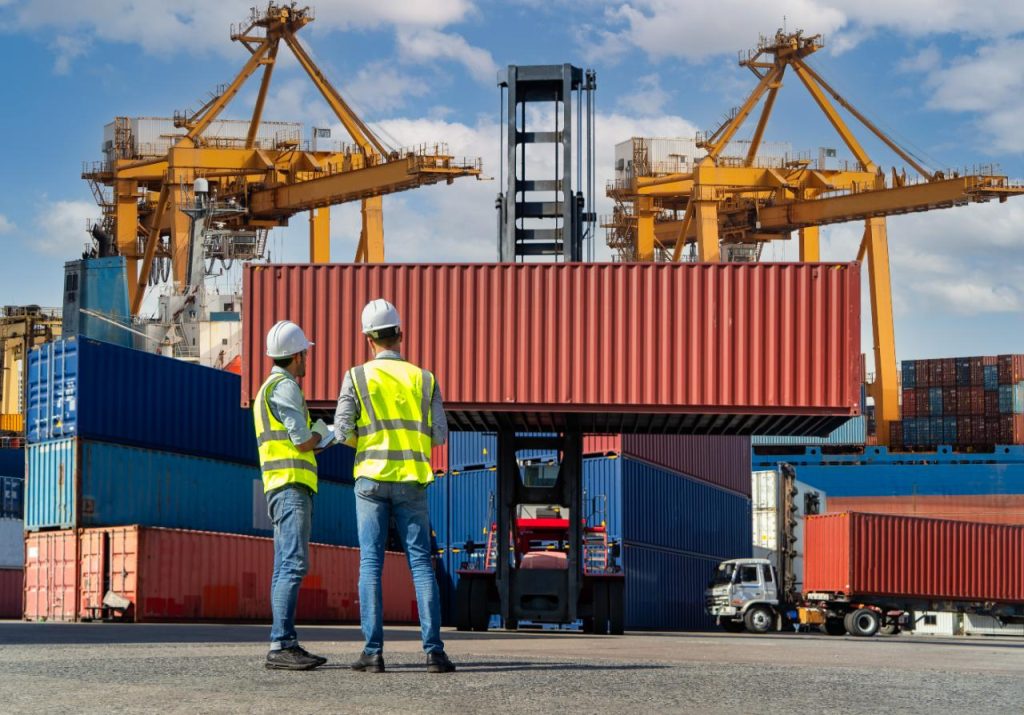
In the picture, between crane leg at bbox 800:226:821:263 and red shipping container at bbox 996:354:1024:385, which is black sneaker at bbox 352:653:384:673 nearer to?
crane leg at bbox 800:226:821:263

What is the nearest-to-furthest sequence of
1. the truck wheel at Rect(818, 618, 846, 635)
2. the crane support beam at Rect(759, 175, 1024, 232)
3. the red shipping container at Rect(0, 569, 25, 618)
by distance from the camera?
the truck wheel at Rect(818, 618, 846, 635) → the red shipping container at Rect(0, 569, 25, 618) → the crane support beam at Rect(759, 175, 1024, 232)

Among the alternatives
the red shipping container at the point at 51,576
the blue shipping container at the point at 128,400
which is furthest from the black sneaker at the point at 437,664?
the blue shipping container at the point at 128,400

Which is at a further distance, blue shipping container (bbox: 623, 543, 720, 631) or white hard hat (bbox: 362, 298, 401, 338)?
blue shipping container (bbox: 623, 543, 720, 631)

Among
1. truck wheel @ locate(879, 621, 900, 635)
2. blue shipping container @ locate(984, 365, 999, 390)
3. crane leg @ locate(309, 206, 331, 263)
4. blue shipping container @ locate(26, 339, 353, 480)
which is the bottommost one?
truck wheel @ locate(879, 621, 900, 635)

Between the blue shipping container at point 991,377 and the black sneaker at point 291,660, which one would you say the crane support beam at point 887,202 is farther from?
the black sneaker at point 291,660

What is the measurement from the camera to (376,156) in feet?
153

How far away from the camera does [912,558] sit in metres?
32.5

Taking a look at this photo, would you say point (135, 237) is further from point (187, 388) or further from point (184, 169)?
point (187, 388)

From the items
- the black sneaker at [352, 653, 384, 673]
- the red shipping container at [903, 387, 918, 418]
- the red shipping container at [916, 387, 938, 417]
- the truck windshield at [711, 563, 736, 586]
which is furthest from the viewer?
the red shipping container at [903, 387, 918, 418]

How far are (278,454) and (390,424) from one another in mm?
638

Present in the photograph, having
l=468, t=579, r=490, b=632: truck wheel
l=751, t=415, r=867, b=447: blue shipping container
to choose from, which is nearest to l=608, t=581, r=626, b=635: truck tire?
l=468, t=579, r=490, b=632: truck wheel

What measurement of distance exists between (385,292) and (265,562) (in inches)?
289

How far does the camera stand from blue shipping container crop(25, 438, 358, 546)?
2488 centimetres

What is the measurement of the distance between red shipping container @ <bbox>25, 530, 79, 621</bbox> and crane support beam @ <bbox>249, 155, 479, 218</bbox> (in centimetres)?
2046
